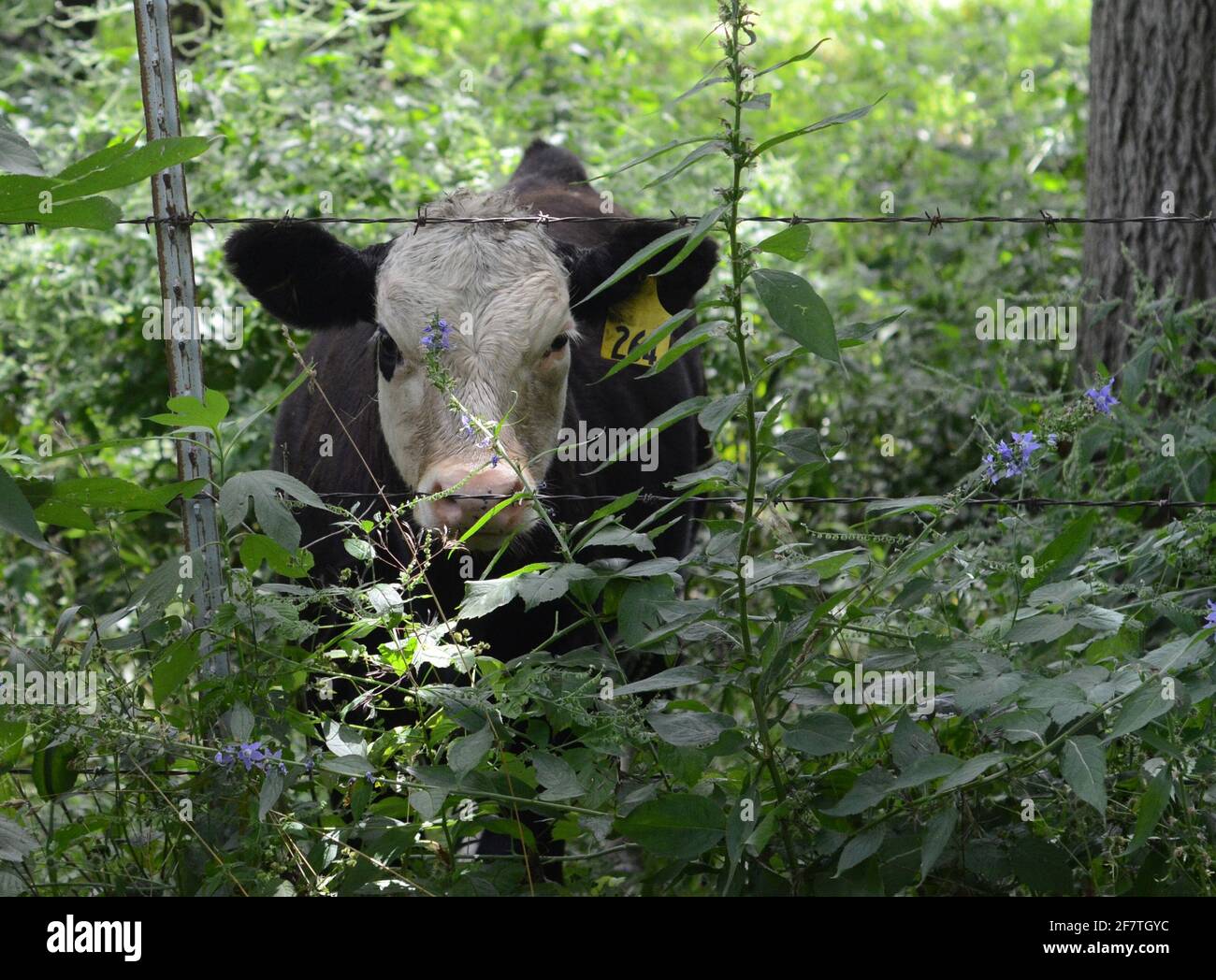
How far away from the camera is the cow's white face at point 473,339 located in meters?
3.42

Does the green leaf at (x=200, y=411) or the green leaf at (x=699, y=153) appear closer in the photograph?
the green leaf at (x=699, y=153)

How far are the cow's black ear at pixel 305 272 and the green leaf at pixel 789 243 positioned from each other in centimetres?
172

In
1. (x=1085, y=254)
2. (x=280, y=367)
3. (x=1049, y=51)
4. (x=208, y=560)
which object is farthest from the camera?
(x=1049, y=51)

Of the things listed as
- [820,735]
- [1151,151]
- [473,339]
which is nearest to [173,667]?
[820,735]

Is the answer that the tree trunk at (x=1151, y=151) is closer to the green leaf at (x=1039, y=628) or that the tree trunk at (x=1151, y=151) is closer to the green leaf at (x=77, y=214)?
the green leaf at (x=1039, y=628)

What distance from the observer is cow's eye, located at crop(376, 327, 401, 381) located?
12.0 feet

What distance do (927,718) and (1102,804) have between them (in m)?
0.69

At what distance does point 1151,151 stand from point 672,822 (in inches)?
138

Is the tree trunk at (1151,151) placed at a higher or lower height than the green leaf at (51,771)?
higher

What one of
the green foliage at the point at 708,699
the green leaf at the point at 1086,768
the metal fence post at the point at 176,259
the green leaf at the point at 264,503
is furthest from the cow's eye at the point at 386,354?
the green leaf at the point at 1086,768

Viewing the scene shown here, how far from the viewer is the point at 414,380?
3.60m
